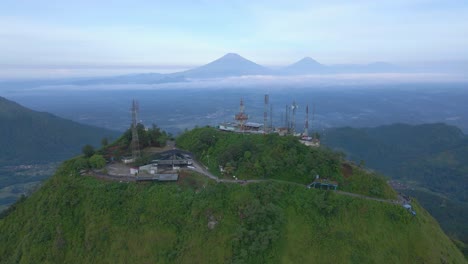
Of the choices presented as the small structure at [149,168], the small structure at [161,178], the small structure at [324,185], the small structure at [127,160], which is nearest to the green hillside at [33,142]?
the small structure at [127,160]

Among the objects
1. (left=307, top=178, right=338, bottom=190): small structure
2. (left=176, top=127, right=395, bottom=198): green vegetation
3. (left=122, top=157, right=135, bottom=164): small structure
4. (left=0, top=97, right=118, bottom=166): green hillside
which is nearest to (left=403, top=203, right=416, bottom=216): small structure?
(left=176, top=127, right=395, bottom=198): green vegetation

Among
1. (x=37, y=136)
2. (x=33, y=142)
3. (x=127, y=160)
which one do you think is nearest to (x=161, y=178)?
(x=127, y=160)

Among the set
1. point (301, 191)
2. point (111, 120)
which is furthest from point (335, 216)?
point (111, 120)

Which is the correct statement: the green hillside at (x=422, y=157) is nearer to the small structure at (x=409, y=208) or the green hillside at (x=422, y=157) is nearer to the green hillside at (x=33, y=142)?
the small structure at (x=409, y=208)

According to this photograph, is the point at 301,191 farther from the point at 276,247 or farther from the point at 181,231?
the point at 181,231

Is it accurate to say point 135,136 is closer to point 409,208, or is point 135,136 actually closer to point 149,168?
point 149,168

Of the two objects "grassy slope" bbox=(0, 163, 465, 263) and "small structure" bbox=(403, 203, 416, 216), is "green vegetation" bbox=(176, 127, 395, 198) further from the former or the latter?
"grassy slope" bbox=(0, 163, 465, 263)

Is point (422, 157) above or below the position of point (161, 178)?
below
